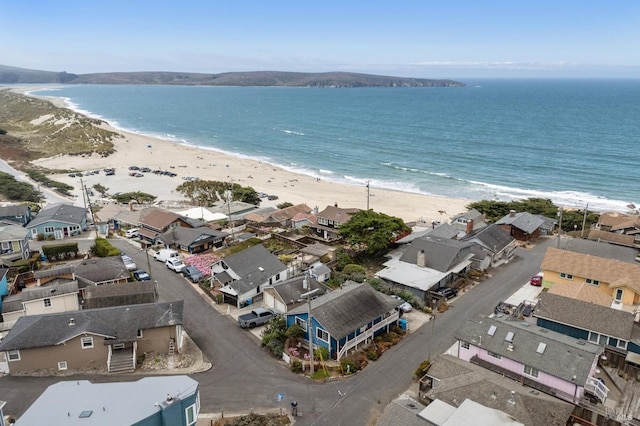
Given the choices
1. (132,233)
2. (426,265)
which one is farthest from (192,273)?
(426,265)

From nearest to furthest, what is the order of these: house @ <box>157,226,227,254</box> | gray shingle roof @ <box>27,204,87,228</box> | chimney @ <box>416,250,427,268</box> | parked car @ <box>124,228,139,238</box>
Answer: chimney @ <box>416,250,427,268</box> < house @ <box>157,226,227,254</box> < gray shingle roof @ <box>27,204,87,228</box> < parked car @ <box>124,228,139,238</box>

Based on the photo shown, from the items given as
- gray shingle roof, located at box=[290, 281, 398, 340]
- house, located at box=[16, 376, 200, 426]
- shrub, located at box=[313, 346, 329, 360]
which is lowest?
shrub, located at box=[313, 346, 329, 360]

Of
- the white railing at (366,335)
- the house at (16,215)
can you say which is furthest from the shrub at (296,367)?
the house at (16,215)

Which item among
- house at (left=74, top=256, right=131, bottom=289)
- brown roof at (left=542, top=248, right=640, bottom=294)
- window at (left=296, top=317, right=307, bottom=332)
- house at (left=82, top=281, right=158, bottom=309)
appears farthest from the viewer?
house at (left=74, top=256, right=131, bottom=289)

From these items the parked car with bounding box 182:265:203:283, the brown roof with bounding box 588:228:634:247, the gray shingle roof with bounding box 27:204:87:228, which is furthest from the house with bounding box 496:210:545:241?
the gray shingle roof with bounding box 27:204:87:228

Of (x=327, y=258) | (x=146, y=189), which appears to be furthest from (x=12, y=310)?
(x=146, y=189)

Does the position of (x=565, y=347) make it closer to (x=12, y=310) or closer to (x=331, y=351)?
(x=331, y=351)

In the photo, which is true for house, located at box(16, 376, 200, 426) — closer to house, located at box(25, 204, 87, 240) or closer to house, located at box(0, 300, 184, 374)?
house, located at box(0, 300, 184, 374)

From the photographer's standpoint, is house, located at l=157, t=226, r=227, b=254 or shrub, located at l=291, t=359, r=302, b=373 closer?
shrub, located at l=291, t=359, r=302, b=373
